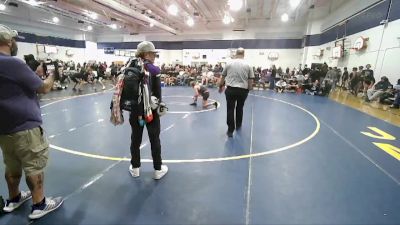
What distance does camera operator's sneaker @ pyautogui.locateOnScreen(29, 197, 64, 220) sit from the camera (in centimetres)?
240

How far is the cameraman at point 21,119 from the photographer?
81.7 inches

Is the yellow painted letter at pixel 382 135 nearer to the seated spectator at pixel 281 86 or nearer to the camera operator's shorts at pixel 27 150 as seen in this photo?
the camera operator's shorts at pixel 27 150

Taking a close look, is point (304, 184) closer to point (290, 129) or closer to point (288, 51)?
point (290, 129)

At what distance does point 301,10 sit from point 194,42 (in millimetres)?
11786

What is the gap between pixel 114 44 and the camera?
29203 mm

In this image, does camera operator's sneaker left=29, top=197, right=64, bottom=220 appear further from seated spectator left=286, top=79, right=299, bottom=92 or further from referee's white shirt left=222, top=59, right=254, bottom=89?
seated spectator left=286, top=79, right=299, bottom=92

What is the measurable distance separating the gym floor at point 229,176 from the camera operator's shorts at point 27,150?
Answer: 56 cm

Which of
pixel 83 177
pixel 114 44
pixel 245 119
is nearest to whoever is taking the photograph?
pixel 83 177

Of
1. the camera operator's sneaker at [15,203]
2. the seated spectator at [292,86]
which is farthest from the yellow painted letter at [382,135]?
the seated spectator at [292,86]

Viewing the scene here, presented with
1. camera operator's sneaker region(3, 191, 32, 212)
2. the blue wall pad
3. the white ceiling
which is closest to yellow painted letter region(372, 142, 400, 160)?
camera operator's sneaker region(3, 191, 32, 212)

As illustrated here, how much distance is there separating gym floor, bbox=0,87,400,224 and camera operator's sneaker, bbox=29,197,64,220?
0.06m

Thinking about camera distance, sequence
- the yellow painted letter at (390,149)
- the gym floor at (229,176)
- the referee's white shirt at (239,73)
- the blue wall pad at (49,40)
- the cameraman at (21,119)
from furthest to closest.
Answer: the blue wall pad at (49,40), the referee's white shirt at (239,73), the yellow painted letter at (390,149), the gym floor at (229,176), the cameraman at (21,119)

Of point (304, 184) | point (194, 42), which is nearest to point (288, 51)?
point (194, 42)

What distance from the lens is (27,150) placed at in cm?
222
